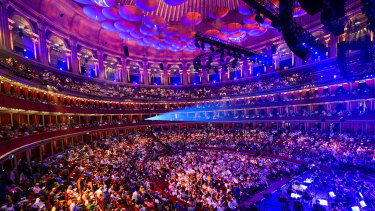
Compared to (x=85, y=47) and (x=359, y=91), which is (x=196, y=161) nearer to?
(x=359, y=91)

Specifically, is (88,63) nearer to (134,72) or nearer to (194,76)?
(134,72)

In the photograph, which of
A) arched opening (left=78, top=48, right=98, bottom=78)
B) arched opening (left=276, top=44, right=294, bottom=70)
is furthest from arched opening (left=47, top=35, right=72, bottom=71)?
arched opening (left=276, top=44, right=294, bottom=70)

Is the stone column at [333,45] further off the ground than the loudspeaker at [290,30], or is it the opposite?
the stone column at [333,45]

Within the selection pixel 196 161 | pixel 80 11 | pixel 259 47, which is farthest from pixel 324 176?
pixel 80 11

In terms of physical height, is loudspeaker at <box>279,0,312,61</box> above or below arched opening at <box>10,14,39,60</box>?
below

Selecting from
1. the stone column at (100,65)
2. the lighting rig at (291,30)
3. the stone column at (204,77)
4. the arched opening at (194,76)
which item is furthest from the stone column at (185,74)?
the lighting rig at (291,30)

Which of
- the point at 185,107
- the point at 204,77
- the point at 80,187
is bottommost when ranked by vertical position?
the point at 80,187

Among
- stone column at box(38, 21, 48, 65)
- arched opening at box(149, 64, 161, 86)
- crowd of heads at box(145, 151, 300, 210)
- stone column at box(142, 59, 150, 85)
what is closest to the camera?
crowd of heads at box(145, 151, 300, 210)

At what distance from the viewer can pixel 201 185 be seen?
1348 centimetres

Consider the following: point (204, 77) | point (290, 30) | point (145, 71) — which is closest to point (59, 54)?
point (145, 71)

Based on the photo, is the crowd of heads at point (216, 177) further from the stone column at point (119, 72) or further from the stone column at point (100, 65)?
the stone column at point (119, 72)

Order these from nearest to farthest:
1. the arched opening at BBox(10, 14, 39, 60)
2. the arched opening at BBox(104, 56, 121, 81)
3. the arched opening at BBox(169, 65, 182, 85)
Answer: the arched opening at BBox(10, 14, 39, 60) < the arched opening at BBox(104, 56, 121, 81) < the arched opening at BBox(169, 65, 182, 85)

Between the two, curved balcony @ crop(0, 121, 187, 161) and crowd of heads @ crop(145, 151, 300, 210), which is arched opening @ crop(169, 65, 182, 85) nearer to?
curved balcony @ crop(0, 121, 187, 161)

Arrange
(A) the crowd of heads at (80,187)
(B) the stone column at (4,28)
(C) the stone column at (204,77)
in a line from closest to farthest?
(A) the crowd of heads at (80,187) → (B) the stone column at (4,28) → (C) the stone column at (204,77)
